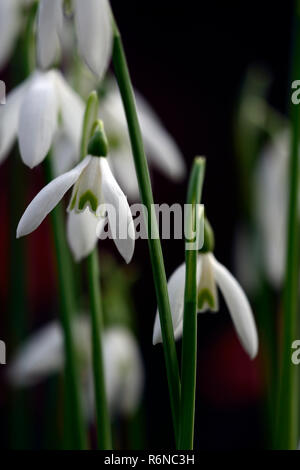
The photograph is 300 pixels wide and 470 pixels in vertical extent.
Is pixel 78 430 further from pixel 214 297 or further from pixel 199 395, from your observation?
pixel 199 395

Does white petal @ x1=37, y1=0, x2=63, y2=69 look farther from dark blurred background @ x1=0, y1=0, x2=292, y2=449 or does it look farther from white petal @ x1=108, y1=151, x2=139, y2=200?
dark blurred background @ x1=0, y1=0, x2=292, y2=449

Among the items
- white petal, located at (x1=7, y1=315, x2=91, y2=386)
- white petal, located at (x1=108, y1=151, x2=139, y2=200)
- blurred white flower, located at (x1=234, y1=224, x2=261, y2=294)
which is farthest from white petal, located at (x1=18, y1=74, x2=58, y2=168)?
blurred white flower, located at (x1=234, y1=224, x2=261, y2=294)

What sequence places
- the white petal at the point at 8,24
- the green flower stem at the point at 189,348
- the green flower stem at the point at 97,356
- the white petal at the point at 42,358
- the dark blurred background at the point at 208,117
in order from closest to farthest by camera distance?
1. the green flower stem at the point at 189,348
2. the green flower stem at the point at 97,356
3. the white petal at the point at 8,24
4. the white petal at the point at 42,358
5. the dark blurred background at the point at 208,117

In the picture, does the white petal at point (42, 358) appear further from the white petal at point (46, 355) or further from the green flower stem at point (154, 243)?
the green flower stem at point (154, 243)

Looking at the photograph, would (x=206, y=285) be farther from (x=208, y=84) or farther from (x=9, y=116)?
(x=208, y=84)

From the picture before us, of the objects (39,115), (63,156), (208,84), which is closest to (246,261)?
(63,156)

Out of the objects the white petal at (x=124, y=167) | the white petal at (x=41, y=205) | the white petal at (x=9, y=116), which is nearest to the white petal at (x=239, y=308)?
the white petal at (x=41, y=205)
